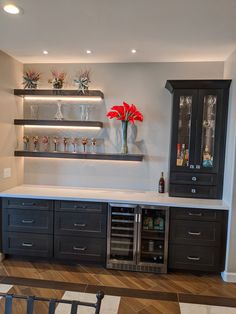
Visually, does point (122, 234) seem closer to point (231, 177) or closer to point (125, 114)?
point (231, 177)

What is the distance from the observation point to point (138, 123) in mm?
3611

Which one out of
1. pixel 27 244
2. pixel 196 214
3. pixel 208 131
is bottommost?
pixel 27 244

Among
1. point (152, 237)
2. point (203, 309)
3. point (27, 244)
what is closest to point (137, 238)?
point (152, 237)

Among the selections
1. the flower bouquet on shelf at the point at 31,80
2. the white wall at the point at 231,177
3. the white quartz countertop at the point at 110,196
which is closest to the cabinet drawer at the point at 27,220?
the white quartz countertop at the point at 110,196

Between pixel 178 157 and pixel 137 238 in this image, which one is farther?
pixel 178 157

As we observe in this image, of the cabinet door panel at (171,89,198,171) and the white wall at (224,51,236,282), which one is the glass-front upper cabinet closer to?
the cabinet door panel at (171,89,198,171)

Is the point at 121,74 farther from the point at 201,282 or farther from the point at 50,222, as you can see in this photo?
the point at 201,282

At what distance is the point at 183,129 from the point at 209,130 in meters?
0.33

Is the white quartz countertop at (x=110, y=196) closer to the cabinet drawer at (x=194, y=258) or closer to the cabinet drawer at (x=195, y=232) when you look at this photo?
the cabinet drawer at (x=195, y=232)

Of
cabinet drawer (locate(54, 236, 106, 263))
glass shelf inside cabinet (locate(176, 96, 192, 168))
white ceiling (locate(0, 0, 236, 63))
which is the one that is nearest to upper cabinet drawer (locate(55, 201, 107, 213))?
cabinet drawer (locate(54, 236, 106, 263))

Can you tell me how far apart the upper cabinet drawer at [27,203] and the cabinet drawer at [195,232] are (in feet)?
5.31

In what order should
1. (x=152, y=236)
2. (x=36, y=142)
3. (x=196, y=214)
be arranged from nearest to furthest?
(x=196, y=214)
(x=152, y=236)
(x=36, y=142)

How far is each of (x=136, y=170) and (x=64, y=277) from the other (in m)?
1.71

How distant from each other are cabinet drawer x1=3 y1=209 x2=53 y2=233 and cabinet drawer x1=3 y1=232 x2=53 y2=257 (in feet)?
0.26
